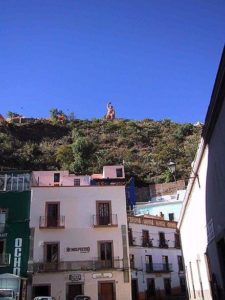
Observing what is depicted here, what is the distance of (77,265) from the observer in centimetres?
3014

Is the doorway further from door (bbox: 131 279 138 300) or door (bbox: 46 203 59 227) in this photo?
door (bbox: 131 279 138 300)

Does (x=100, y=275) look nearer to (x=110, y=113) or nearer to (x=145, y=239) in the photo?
(x=145, y=239)

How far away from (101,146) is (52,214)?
5602 cm

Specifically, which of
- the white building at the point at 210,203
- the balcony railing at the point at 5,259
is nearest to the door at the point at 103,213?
the balcony railing at the point at 5,259

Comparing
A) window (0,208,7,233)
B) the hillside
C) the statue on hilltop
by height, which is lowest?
window (0,208,7,233)

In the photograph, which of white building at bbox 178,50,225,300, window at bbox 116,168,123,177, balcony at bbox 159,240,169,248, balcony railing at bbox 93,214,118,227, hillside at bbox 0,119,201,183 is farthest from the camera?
Result: hillside at bbox 0,119,201,183

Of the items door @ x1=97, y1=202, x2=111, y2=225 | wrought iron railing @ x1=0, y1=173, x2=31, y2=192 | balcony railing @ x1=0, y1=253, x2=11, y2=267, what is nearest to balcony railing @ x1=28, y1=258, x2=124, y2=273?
balcony railing @ x1=0, y1=253, x2=11, y2=267

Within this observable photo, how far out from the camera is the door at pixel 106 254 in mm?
30344

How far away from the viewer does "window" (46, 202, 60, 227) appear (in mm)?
31514

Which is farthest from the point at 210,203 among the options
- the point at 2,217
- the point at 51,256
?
the point at 2,217

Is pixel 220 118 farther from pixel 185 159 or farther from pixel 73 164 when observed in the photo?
pixel 185 159

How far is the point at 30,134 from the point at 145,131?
27.8 m

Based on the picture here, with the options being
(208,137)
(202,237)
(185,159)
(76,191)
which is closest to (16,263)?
(76,191)

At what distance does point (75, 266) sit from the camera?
98.8 feet
